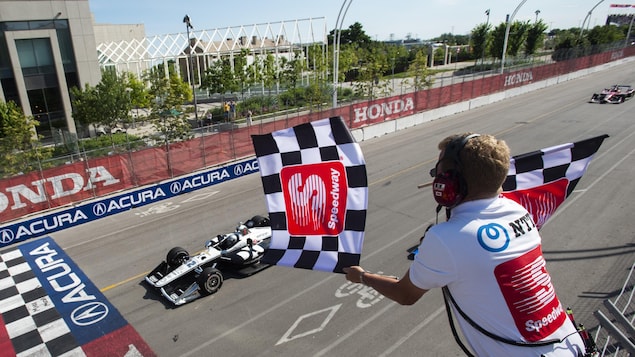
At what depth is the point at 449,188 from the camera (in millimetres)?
1993

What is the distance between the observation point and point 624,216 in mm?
Result: 10938

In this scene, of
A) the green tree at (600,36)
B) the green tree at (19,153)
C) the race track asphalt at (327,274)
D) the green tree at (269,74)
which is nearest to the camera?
the race track asphalt at (327,274)

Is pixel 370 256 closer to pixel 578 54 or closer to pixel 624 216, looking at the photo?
pixel 624 216

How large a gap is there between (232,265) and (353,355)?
3781 mm

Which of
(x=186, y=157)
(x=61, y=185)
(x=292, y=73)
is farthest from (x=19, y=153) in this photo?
(x=292, y=73)

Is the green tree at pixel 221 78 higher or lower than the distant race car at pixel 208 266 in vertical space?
higher

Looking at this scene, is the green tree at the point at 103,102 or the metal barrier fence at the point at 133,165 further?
the green tree at the point at 103,102

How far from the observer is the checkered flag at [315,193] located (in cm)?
299

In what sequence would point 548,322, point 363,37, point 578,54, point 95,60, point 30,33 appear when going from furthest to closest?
point 363,37
point 578,54
point 95,60
point 30,33
point 548,322

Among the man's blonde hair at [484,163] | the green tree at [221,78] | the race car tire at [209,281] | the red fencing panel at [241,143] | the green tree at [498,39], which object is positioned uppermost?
the green tree at [498,39]

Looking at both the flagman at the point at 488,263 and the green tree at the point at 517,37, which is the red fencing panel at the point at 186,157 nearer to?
the flagman at the point at 488,263

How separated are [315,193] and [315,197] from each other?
0.11 ft

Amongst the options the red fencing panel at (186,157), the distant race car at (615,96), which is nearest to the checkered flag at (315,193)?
the red fencing panel at (186,157)

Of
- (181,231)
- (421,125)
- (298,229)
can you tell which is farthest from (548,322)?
(421,125)
